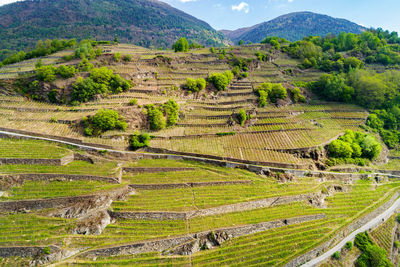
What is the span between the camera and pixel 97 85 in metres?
35.1

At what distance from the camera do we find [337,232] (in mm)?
23109

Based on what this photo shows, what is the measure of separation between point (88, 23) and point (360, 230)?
17736cm

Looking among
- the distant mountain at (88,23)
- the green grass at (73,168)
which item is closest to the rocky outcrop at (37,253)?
the green grass at (73,168)

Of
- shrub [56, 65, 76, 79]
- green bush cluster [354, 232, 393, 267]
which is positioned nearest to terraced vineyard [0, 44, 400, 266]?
shrub [56, 65, 76, 79]

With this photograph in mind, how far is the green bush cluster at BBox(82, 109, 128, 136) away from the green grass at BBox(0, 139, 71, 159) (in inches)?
192

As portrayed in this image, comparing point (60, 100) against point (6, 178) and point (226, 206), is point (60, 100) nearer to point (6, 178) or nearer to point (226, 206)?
point (6, 178)

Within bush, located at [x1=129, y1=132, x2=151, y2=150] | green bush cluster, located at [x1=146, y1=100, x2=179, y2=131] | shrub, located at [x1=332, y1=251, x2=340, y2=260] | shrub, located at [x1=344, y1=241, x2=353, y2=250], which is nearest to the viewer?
shrub, located at [x1=332, y1=251, x2=340, y2=260]

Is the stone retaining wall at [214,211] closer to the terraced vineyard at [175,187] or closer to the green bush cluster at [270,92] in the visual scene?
the terraced vineyard at [175,187]

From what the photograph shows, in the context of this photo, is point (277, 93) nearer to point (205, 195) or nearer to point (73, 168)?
point (205, 195)

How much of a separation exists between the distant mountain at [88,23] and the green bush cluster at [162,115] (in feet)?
348

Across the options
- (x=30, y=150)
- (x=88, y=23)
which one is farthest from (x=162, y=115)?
(x=88, y=23)

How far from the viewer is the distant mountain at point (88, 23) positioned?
4195 inches

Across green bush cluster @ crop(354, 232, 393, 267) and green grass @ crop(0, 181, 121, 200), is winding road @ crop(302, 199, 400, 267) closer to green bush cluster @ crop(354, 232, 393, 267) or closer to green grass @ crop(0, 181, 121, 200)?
green bush cluster @ crop(354, 232, 393, 267)

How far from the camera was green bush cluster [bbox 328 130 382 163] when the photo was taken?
102ft
